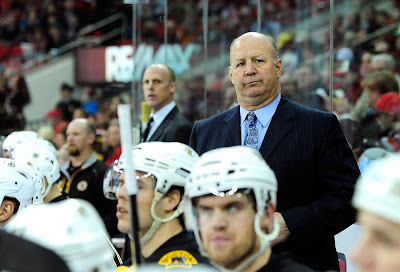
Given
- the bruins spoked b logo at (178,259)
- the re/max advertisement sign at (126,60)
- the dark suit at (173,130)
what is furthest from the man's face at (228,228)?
the re/max advertisement sign at (126,60)

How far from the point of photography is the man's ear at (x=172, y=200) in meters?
2.96

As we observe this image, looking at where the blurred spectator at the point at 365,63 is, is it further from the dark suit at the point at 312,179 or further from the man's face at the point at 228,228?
the man's face at the point at 228,228

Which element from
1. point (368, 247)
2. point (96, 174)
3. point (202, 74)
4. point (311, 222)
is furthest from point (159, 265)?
point (202, 74)

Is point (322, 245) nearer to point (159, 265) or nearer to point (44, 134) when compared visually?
point (159, 265)

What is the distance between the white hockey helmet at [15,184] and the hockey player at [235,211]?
1.54 meters

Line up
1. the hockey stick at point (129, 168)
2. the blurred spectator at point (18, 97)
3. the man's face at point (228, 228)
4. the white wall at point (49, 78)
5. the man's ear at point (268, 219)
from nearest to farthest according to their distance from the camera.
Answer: the hockey stick at point (129, 168), the man's face at point (228, 228), the man's ear at point (268, 219), the blurred spectator at point (18, 97), the white wall at point (49, 78)

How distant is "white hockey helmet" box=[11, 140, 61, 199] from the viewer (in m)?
5.03

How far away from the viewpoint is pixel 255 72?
3.50 m

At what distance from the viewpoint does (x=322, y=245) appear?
3.48m

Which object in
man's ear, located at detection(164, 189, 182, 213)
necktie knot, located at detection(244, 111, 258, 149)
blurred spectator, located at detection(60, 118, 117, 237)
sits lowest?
blurred spectator, located at detection(60, 118, 117, 237)

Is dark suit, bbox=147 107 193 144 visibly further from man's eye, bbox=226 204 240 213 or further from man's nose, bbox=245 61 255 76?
man's eye, bbox=226 204 240 213

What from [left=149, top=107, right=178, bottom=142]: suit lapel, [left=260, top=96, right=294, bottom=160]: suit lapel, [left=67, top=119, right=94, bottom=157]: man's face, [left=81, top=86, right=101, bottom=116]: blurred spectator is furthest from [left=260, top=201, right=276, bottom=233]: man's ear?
[left=81, top=86, right=101, bottom=116]: blurred spectator

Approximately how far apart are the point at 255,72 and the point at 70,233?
67.0 inches

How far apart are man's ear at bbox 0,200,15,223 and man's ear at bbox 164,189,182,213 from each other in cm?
114
